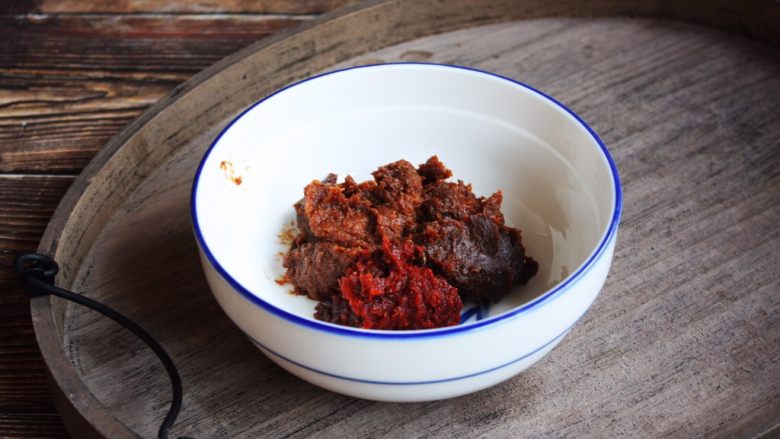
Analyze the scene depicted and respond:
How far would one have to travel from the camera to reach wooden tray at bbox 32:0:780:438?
1.45 meters

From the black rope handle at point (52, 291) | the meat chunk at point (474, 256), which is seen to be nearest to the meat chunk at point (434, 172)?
the meat chunk at point (474, 256)

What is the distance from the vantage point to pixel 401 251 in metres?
1.58

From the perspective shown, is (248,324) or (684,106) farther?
(684,106)

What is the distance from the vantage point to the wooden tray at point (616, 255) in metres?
1.45

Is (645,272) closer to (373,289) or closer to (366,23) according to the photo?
(373,289)

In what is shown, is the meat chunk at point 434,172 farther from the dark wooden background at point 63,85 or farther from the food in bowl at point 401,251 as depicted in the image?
the dark wooden background at point 63,85

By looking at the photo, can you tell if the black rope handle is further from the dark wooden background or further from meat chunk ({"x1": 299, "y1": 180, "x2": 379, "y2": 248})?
meat chunk ({"x1": 299, "y1": 180, "x2": 379, "y2": 248})

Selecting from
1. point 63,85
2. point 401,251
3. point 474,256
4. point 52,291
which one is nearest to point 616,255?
point 474,256

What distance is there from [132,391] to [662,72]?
1555 mm

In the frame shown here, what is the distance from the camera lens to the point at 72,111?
232 cm

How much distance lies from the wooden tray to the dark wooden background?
18 centimetres

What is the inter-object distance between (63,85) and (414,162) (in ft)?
3.71

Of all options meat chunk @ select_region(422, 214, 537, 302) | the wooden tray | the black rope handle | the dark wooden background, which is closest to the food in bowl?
meat chunk @ select_region(422, 214, 537, 302)

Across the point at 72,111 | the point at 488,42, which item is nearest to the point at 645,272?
the point at 488,42
